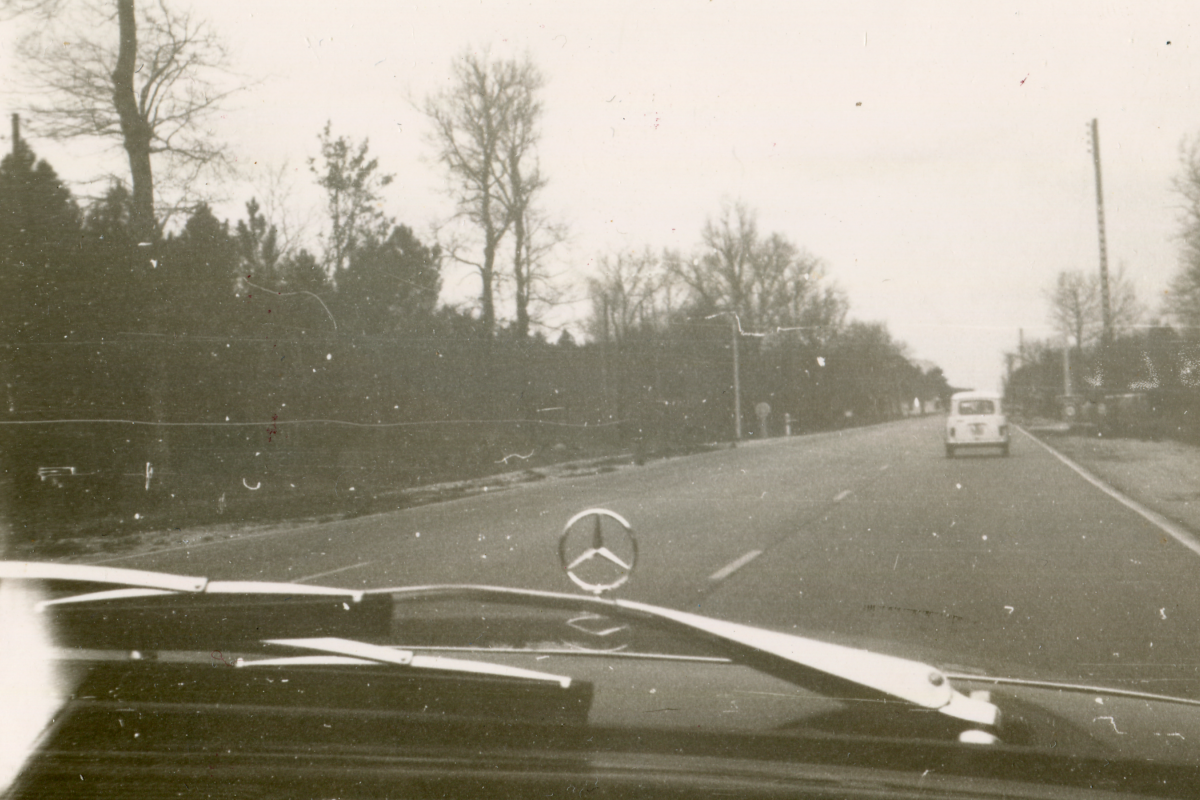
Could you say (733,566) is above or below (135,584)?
below

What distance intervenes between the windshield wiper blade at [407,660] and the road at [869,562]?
4.95 feet

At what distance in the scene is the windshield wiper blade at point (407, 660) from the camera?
5.80 ft

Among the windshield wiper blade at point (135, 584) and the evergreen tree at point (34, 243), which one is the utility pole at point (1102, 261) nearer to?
the evergreen tree at point (34, 243)

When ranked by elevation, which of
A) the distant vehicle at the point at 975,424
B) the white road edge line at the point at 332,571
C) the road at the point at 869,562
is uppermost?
the distant vehicle at the point at 975,424

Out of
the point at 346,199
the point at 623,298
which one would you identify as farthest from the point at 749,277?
the point at 346,199

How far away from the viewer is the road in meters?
6.10

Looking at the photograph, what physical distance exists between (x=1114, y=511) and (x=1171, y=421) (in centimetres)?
1879

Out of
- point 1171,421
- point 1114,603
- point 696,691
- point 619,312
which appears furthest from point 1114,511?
point 619,312

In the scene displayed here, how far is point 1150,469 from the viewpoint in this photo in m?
21.4

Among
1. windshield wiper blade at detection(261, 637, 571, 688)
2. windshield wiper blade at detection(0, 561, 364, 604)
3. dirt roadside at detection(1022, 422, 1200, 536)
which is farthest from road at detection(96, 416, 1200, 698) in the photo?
windshield wiper blade at detection(0, 561, 364, 604)

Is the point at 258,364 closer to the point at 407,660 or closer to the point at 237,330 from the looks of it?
the point at 237,330

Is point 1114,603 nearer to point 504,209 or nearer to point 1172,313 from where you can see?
point 1172,313

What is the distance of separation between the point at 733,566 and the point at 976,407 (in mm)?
22184

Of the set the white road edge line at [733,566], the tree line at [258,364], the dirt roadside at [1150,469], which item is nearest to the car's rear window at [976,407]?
the dirt roadside at [1150,469]
